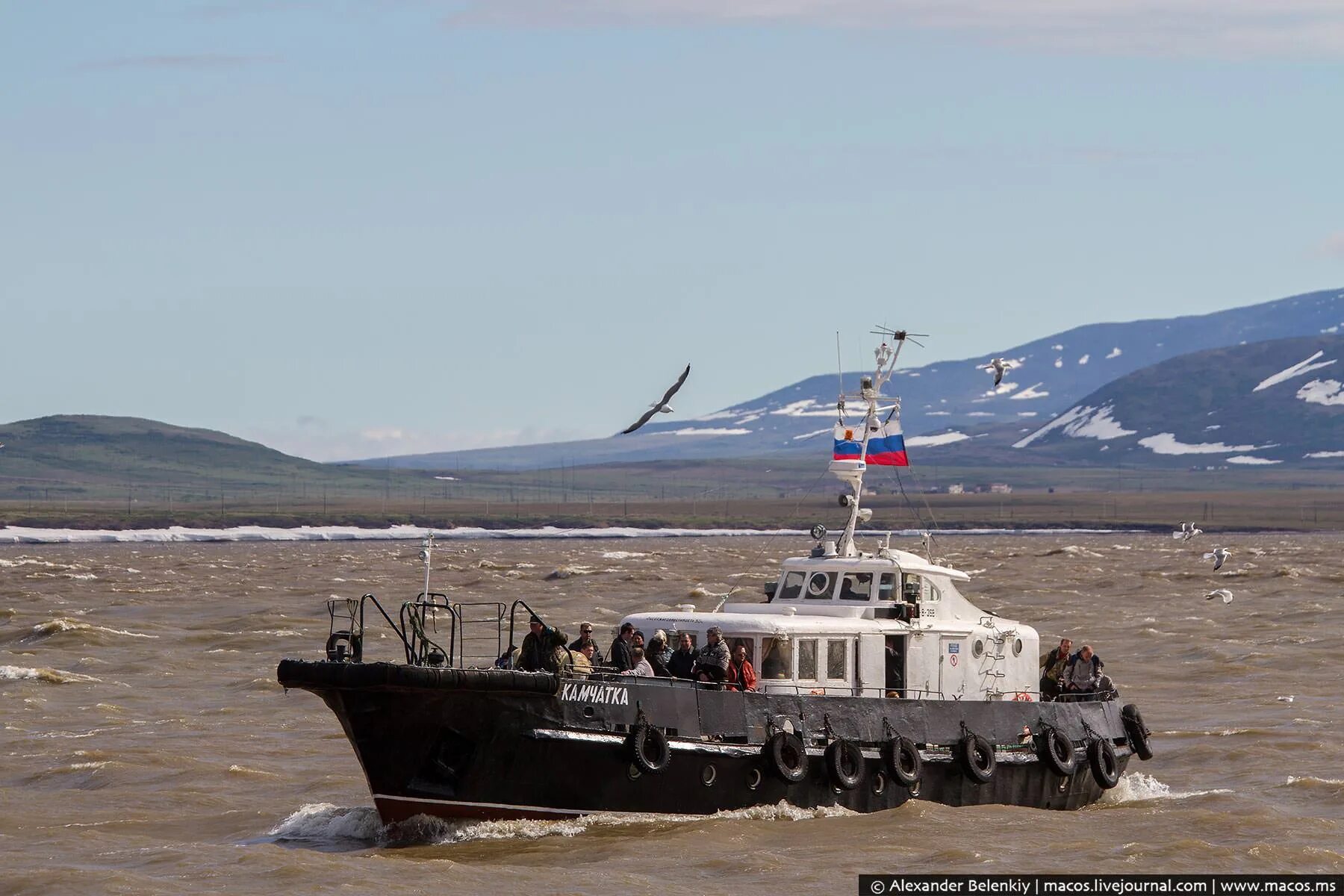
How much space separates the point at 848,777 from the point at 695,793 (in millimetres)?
2005

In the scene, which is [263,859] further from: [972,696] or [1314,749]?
[1314,749]

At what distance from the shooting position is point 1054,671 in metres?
27.5

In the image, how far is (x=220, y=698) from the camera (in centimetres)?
3575

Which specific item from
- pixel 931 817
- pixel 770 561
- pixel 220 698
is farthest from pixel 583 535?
pixel 931 817

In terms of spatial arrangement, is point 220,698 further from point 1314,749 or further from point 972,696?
point 1314,749

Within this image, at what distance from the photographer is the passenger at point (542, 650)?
72.9 feet

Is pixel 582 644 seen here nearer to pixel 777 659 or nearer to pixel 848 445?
pixel 777 659

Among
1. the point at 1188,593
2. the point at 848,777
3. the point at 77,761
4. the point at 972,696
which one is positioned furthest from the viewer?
the point at 1188,593

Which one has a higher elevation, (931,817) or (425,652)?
(425,652)

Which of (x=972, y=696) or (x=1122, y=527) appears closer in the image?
(x=972, y=696)

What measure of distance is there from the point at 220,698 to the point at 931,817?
17.3 metres

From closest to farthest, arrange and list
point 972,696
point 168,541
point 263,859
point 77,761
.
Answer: point 263,859 → point 972,696 → point 77,761 → point 168,541

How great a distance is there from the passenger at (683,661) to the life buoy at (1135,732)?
770 centimetres

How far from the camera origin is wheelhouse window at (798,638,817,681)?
2364cm
